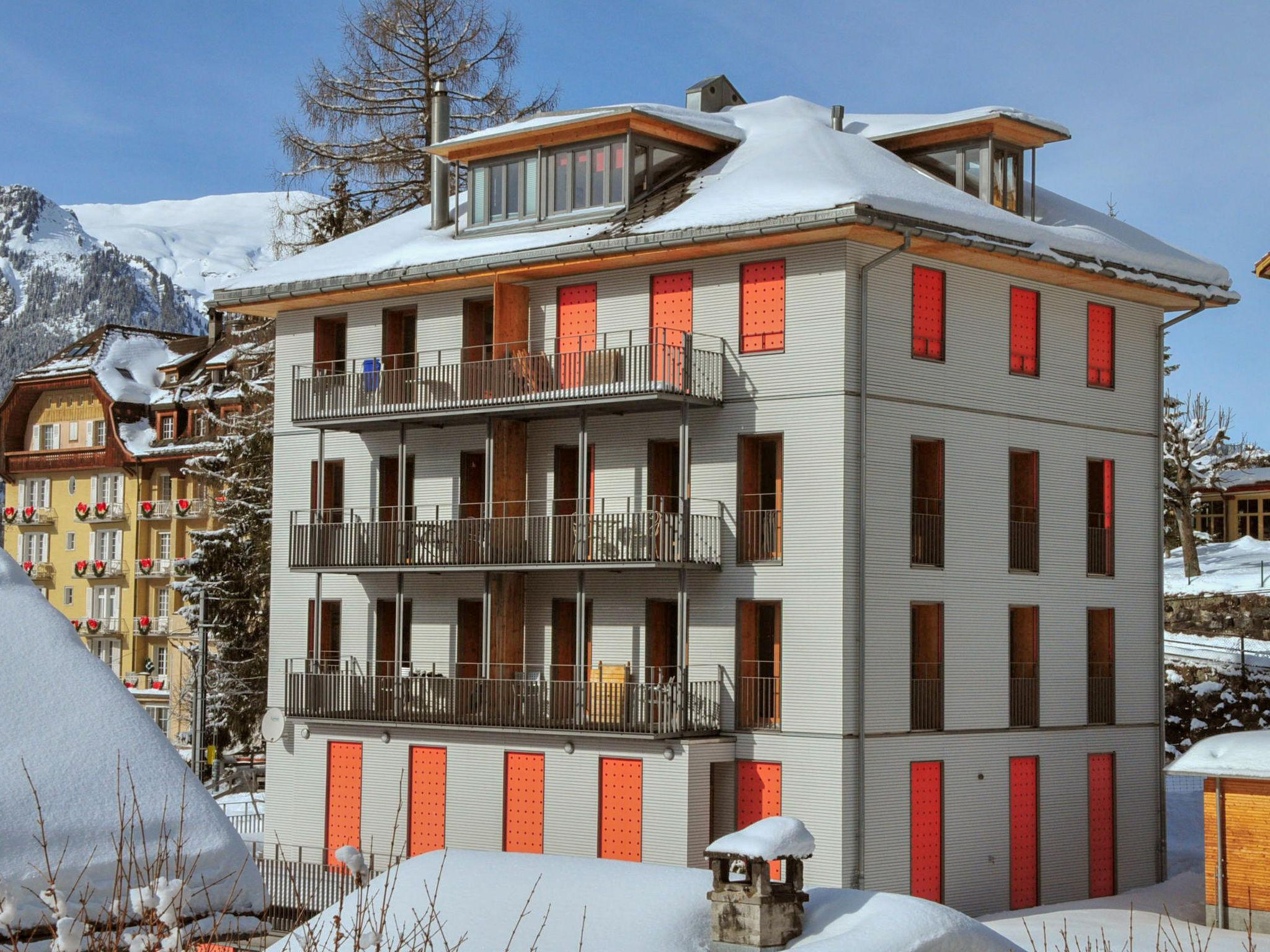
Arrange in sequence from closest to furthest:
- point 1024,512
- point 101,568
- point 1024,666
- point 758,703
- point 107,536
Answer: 1. point 758,703
2. point 1024,666
3. point 1024,512
4. point 101,568
5. point 107,536

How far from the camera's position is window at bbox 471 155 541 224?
36.9 metres

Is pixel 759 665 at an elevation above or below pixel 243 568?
below

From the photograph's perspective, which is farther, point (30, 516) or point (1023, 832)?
point (30, 516)

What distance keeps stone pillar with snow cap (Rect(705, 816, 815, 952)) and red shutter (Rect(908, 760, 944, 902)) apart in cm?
976

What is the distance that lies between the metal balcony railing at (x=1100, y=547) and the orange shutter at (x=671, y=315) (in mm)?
9288

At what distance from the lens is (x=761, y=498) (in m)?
33.1

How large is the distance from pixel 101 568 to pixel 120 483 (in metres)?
3.76

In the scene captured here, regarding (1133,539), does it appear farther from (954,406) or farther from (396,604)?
(396,604)

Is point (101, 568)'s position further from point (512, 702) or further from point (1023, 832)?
point (1023, 832)

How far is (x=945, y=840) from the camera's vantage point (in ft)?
106

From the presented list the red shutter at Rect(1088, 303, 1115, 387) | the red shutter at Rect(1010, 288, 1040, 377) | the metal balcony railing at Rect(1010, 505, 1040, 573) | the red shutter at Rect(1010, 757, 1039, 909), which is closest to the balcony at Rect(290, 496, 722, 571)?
the metal balcony railing at Rect(1010, 505, 1040, 573)

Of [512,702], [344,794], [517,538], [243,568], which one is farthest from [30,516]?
[512,702]

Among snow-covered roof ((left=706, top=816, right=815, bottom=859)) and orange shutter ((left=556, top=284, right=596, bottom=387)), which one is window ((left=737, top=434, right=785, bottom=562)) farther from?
snow-covered roof ((left=706, top=816, right=815, bottom=859))

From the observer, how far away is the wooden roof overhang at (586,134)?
35.0 meters
